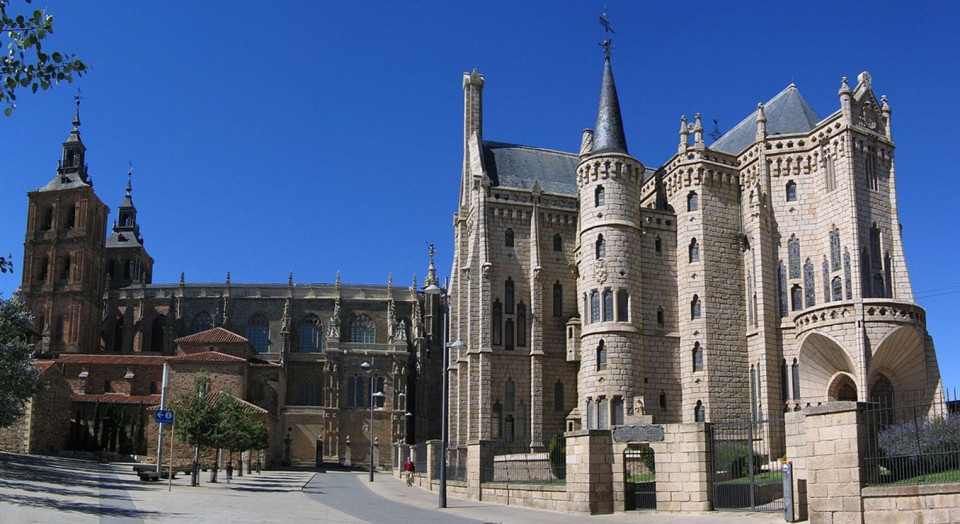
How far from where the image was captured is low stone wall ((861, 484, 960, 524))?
14852 millimetres

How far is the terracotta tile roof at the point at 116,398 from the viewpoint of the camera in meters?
63.3

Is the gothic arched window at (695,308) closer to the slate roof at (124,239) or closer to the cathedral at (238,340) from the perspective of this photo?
the cathedral at (238,340)

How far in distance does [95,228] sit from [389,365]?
1242 inches

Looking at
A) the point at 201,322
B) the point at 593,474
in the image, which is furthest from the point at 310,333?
the point at 593,474

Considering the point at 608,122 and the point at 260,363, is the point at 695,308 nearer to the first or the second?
the point at 608,122

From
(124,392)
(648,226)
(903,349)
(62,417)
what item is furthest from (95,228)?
(903,349)

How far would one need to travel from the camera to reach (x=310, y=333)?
77.5 metres

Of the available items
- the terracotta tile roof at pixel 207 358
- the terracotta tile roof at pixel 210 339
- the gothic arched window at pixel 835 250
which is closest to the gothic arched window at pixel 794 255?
the gothic arched window at pixel 835 250

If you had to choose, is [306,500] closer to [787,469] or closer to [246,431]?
[246,431]

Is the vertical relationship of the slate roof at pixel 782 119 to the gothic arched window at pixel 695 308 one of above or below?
above

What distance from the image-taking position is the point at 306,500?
96.4 feet

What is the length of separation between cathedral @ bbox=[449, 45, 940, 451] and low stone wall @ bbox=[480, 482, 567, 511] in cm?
1281

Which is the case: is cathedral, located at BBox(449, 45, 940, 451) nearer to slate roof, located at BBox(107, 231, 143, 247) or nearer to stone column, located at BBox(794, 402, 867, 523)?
stone column, located at BBox(794, 402, 867, 523)

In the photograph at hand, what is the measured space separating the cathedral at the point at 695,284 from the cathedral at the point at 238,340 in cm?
1807
